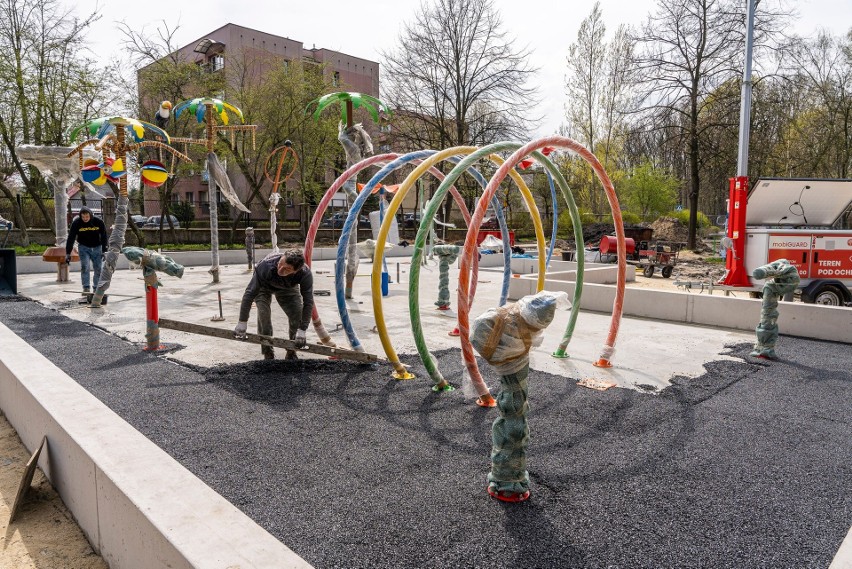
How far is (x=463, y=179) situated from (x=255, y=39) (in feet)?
79.0

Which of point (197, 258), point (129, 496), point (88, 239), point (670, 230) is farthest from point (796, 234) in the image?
point (670, 230)

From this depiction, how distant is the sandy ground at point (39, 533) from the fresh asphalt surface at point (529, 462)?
0.72m

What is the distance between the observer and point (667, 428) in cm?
466

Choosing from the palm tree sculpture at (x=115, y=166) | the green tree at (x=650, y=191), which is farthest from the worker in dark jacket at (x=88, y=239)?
the green tree at (x=650, y=191)

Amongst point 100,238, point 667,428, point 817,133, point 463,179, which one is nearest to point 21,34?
point 100,238

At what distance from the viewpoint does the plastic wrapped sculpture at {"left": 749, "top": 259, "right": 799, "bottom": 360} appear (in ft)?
22.6

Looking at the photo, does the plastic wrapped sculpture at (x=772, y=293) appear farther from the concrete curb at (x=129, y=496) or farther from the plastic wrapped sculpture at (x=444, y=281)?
the concrete curb at (x=129, y=496)

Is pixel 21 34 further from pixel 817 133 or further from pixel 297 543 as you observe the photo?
pixel 817 133

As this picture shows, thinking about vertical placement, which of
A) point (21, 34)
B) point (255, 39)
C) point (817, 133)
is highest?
point (255, 39)

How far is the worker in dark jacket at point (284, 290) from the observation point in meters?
5.95

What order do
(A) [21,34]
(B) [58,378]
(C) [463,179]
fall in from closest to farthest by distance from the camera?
(B) [58,378] → (A) [21,34] → (C) [463,179]

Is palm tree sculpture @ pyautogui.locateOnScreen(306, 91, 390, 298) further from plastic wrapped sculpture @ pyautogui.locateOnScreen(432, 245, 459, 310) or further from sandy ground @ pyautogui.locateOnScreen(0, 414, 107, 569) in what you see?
sandy ground @ pyautogui.locateOnScreen(0, 414, 107, 569)

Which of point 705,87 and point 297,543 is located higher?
point 705,87

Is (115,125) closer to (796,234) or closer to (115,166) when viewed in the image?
(115,166)
